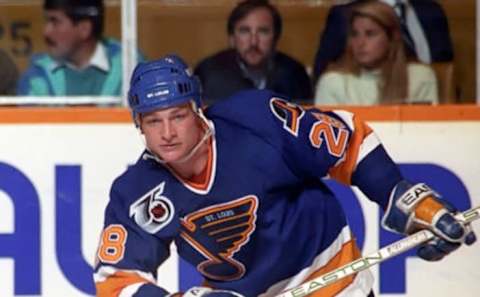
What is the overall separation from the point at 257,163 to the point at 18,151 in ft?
5.08

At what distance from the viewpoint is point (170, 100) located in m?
3.65

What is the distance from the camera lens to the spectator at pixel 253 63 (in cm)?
517

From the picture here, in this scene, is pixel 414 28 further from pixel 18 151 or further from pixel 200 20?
pixel 18 151

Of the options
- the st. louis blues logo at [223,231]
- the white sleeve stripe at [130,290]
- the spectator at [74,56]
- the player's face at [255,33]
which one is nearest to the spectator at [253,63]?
the player's face at [255,33]

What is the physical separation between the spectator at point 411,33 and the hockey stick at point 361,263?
4.69 feet

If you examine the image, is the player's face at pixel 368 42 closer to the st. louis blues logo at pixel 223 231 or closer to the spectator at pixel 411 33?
the spectator at pixel 411 33

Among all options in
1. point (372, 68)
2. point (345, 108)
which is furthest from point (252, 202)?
point (372, 68)

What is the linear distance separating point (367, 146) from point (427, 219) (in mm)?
282

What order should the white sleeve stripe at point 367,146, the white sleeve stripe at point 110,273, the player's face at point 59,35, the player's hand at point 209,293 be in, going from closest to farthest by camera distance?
1. the player's hand at point 209,293
2. the white sleeve stripe at point 110,273
3. the white sleeve stripe at point 367,146
4. the player's face at point 59,35

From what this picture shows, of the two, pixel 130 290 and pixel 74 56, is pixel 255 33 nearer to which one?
pixel 74 56

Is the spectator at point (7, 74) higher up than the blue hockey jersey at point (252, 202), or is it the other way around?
the spectator at point (7, 74)

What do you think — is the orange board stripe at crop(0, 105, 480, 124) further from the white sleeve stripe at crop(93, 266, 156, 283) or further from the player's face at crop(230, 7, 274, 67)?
the white sleeve stripe at crop(93, 266, 156, 283)

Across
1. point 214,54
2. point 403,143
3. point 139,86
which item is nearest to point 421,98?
point 403,143

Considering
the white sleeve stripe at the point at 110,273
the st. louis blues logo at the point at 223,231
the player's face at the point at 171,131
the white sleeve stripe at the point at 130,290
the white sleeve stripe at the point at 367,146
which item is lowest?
the white sleeve stripe at the point at 130,290
